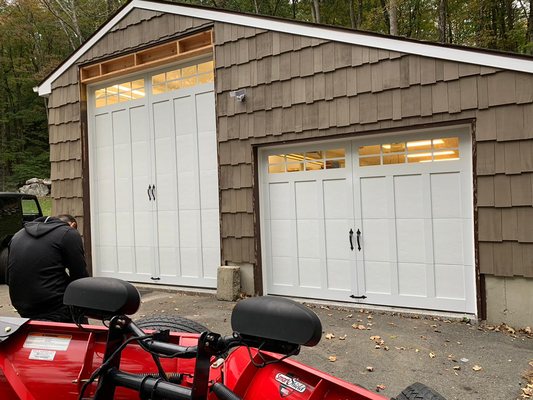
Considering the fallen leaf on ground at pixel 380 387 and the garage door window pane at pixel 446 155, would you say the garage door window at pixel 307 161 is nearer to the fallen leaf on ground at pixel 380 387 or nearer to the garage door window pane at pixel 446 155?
the garage door window pane at pixel 446 155

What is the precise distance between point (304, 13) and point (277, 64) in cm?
1492

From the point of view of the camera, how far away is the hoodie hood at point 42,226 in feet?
9.37

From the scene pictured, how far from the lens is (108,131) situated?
321 inches

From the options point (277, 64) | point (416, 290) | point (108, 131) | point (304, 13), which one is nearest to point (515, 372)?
point (416, 290)

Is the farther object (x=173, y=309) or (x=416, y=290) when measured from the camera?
(x=173, y=309)

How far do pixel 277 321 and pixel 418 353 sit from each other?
3.48m

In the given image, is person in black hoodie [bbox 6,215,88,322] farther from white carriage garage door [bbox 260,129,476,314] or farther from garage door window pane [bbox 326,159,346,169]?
garage door window pane [bbox 326,159,346,169]

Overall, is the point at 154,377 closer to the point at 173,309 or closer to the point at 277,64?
the point at 173,309

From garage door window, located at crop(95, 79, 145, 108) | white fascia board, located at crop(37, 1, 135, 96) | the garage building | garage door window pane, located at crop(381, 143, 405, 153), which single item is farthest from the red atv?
white fascia board, located at crop(37, 1, 135, 96)

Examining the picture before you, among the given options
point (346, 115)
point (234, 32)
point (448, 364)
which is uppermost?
point (234, 32)

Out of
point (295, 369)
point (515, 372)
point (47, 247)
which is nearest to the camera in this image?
point (295, 369)

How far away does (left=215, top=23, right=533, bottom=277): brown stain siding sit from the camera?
15.3ft

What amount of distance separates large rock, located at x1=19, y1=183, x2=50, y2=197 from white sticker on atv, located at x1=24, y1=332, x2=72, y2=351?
22.2 metres

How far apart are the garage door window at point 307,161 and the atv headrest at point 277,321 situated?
4.85m
